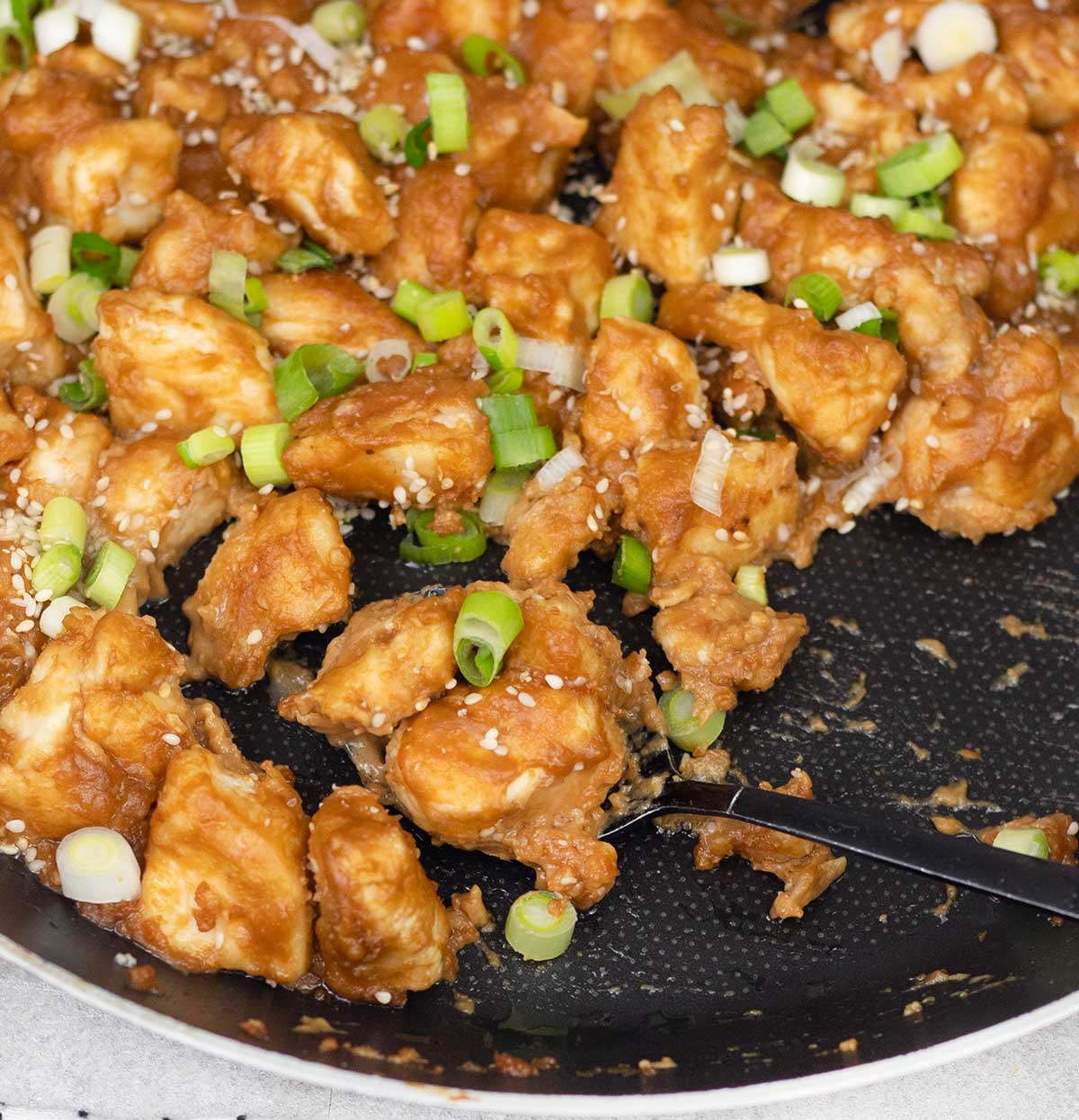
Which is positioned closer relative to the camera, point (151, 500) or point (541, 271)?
point (151, 500)

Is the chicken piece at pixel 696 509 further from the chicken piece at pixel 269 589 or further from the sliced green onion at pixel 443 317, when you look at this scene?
the chicken piece at pixel 269 589

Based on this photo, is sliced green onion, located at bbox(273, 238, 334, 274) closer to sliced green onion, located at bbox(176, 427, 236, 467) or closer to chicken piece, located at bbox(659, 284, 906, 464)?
sliced green onion, located at bbox(176, 427, 236, 467)

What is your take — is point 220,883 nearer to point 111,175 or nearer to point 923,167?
point 111,175

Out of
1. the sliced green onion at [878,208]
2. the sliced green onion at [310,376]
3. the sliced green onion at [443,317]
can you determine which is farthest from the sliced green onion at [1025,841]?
the sliced green onion at [310,376]

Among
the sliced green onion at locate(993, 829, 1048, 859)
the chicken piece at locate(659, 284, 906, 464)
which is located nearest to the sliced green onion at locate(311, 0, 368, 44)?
the chicken piece at locate(659, 284, 906, 464)

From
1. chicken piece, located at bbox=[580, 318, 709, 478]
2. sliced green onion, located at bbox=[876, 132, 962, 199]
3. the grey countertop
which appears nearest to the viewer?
the grey countertop

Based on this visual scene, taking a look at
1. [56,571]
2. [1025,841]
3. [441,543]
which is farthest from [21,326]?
[1025,841]
